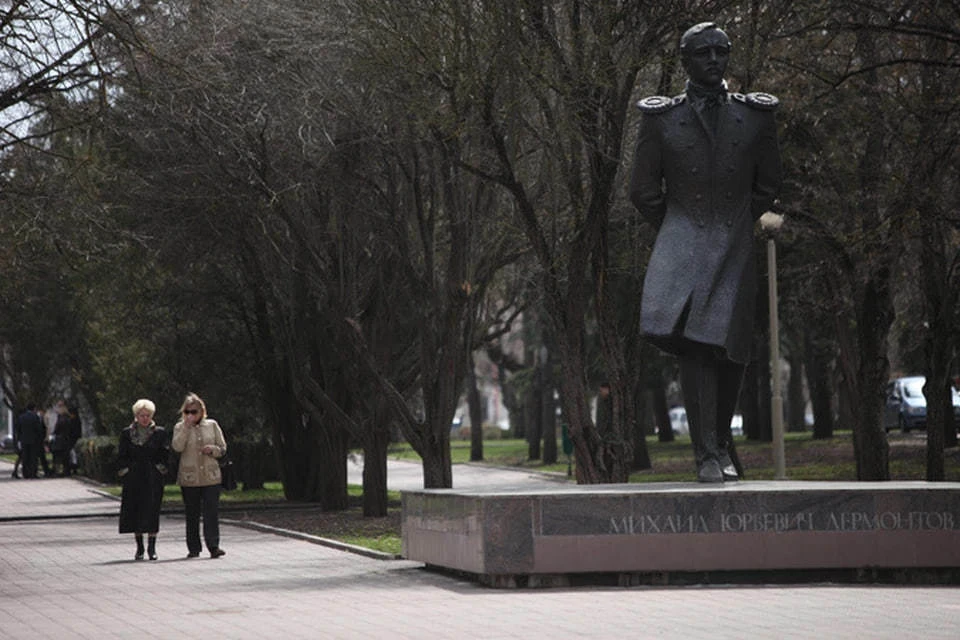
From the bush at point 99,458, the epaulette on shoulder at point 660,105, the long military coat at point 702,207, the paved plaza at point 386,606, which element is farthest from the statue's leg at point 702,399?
the bush at point 99,458

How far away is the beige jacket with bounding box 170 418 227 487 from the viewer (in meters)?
19.1

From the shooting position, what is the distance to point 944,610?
12.1m

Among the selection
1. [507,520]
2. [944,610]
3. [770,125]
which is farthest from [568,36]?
[944,610]

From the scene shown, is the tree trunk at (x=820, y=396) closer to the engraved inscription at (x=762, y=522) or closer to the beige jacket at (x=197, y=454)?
the beige jacket at (x=197, y=454)

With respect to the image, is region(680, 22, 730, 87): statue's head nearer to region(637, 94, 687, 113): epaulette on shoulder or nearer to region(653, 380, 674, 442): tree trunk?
region(637, 94, 687, 113): epaulette on shoulder

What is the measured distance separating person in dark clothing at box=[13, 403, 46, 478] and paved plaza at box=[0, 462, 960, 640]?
25491mm

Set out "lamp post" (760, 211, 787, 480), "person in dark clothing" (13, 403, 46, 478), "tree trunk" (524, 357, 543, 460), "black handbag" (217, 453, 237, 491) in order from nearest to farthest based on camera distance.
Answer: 1. "black handbag" (217, 453, 237, 491)
2. "lamp post" (760, 211, 787, 480)
3. "person in dark clothing" (13, 403, 46, 478)
4. "tree trunk" (524, 357, 543, 460)


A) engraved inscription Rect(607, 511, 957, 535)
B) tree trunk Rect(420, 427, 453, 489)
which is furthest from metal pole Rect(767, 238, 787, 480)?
engraved inscription Rect(607, 511, 957, 535)

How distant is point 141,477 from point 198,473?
589 millimetres

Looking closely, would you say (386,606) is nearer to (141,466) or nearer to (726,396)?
(726,396)

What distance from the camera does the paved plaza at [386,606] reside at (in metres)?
11.3

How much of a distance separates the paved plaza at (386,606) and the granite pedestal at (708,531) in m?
0.23

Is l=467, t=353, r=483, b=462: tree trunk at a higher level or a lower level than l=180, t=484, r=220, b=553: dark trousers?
higher

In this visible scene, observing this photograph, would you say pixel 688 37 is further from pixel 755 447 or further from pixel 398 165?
pixel 755 447
